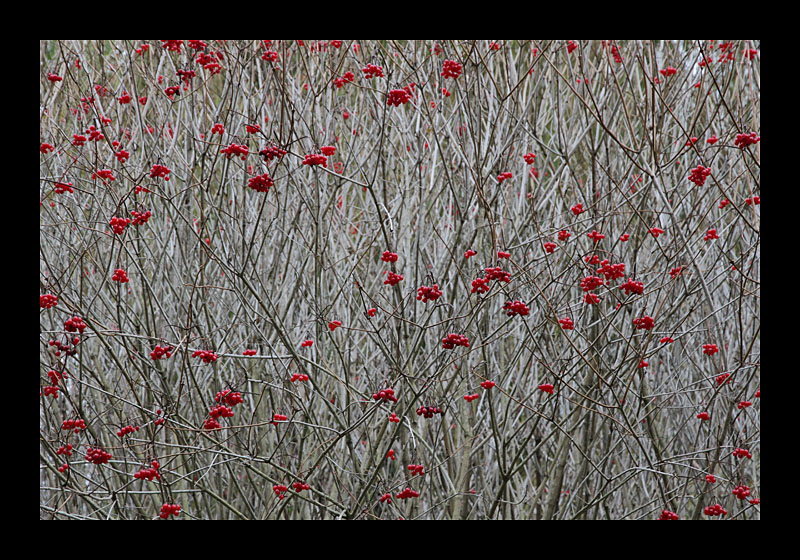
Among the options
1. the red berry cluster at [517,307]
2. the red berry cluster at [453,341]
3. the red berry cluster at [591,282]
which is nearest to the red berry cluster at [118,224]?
the red berry cluster at [453,341]

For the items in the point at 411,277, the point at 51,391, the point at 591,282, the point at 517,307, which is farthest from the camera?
the point at 411,277

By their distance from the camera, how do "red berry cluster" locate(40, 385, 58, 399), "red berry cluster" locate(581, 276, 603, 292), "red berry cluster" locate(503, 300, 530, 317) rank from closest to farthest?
1. "red berry cluster" locate(503, 300, 530, 317)
2. "red berry cluster" locate(581, 276, 603, 292)
3. "red berry cluster" locate(40, 385, 58, 399)

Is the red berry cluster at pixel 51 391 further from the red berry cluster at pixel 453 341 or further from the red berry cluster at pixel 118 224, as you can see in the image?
the red berry cluster at pixel 453 341

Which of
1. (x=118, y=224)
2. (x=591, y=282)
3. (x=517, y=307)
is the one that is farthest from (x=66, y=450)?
(x=591, y=282)

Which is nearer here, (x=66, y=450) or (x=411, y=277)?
(x=66, y=450)

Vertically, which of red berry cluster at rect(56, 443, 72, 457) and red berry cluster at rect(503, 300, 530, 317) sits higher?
red berry cluster at rect(503, 300, 530, 317)

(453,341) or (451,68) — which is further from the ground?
(451,68)

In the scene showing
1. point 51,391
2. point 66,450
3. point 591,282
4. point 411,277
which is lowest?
point 66,450

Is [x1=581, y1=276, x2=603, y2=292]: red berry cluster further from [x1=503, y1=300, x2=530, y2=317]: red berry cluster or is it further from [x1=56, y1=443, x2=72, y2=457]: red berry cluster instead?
[x1=56, y1=443, x2=72, y2=457]: red berry cluster

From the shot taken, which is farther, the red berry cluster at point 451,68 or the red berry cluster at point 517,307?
the red berry cluster at point 451,68

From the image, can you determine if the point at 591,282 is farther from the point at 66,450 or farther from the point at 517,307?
the point at 66,450

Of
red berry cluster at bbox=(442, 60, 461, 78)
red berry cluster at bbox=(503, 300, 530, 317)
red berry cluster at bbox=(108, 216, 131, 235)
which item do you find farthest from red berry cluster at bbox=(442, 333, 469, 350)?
red berry cluster at bbox=(108, 216, 131, 235)

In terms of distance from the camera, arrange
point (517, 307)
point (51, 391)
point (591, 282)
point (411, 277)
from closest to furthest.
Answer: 1. point (517, 307)
2. point (591, 282)
3. point (51, 391)
4. point (411, 277)
